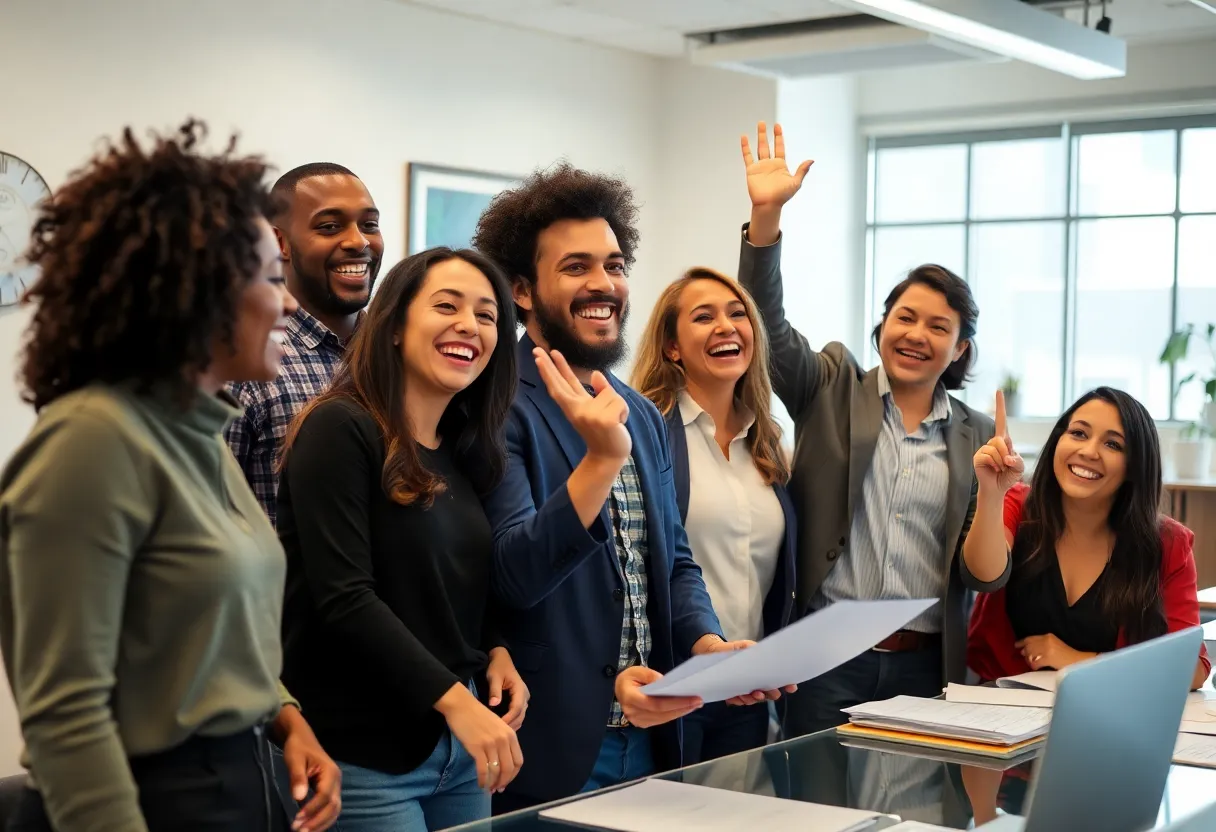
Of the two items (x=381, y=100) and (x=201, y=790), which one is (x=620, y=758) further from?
(x=381, y=100)

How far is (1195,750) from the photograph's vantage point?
2.05 m

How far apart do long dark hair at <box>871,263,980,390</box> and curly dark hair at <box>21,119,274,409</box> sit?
1.93 meters

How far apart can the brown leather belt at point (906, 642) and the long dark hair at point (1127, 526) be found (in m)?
0.23

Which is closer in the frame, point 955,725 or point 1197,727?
point 955,725

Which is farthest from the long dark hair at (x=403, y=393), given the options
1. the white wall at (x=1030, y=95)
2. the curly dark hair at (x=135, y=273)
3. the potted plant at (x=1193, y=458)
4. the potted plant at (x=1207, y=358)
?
the white wall at (x=1030, y=95)

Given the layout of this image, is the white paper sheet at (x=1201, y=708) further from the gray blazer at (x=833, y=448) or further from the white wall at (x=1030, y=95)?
the white wall at (x=1030, y=95)

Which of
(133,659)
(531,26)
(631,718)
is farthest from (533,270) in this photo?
(531,26)

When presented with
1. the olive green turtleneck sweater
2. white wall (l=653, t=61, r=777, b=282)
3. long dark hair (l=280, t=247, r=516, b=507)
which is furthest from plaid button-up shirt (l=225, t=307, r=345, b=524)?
white wall (l=653, t=61, r=777, b=282)

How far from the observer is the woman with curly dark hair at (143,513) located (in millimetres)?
1256

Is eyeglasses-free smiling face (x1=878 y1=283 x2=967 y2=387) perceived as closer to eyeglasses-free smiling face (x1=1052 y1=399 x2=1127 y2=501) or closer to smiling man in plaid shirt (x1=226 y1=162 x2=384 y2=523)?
eyeglasses-free smiling face (x1=1052 y1=399 x2=1127 y2=501)

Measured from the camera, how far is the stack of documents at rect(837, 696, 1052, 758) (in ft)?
6.52

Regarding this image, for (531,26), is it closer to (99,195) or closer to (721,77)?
(721,77)

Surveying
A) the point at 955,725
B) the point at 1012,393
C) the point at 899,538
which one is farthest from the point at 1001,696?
the point at 1012,393

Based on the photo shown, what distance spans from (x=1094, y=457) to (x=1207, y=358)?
5456 millimetres
